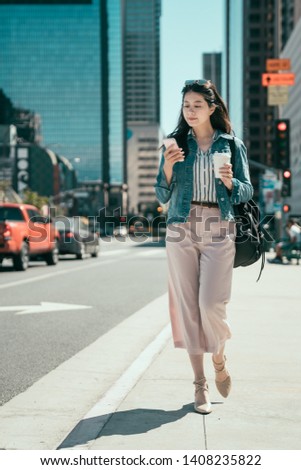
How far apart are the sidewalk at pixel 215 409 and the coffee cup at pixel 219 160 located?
4.64 ft

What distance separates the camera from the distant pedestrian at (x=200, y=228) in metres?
4.82

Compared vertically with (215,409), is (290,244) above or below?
below

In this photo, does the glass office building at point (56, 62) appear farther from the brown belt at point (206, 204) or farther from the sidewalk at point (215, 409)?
the brown belt at point (206, 204)

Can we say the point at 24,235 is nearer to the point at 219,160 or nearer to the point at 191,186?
the point at 191,186

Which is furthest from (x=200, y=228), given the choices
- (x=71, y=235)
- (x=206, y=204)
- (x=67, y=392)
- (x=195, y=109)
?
(x=71, y=235)

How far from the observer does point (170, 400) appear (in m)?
5.08

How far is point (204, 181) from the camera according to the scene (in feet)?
16.0

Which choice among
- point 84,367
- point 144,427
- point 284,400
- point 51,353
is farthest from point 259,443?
point 51,353

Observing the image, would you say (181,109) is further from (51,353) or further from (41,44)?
(41,44)

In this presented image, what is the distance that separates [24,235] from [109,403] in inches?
664

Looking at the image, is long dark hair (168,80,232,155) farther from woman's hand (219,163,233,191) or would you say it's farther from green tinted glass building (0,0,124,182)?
green tinted glass building (0,0,124,182)

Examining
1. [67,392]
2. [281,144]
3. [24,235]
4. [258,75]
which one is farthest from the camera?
[258,75]

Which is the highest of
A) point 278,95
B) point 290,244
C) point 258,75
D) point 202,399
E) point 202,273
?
point 258,75

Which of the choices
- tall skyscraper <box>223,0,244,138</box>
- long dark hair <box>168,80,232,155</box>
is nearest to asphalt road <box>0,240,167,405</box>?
long dark hair <box>168,80,232,155</box>
